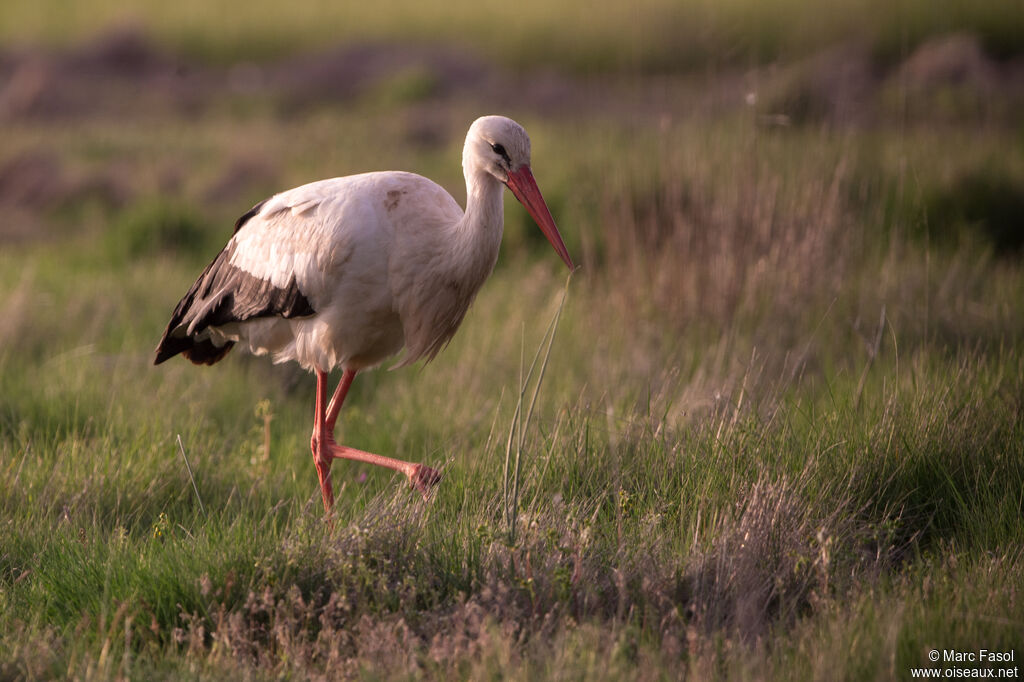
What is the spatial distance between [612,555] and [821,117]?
3968 millimetres

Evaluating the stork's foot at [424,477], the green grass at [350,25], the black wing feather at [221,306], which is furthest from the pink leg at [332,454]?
the green grass at [350,25]

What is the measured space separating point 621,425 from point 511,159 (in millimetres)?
1183

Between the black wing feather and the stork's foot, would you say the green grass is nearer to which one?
the black wing feather

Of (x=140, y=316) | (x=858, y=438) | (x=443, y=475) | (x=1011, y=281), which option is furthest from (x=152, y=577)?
(x=1011, y=281)

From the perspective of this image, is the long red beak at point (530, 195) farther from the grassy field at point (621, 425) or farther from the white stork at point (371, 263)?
the grassy field at point (621, 425)

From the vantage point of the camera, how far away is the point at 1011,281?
6.55 metres

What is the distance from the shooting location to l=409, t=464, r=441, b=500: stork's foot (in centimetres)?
393

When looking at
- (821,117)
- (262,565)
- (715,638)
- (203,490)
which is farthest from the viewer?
(821,117)

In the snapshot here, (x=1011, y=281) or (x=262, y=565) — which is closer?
(x=262, y=565)

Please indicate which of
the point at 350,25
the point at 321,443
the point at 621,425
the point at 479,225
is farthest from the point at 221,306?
the point at 350,25

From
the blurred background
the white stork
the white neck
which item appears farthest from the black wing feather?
the blurred background

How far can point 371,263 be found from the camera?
13.2 feet

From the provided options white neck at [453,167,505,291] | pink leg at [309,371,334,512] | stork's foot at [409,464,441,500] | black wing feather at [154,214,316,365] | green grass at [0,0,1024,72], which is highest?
green grass at [0,0,1024,72]

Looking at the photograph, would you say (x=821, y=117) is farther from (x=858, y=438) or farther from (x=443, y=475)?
(x=443, y=475)
